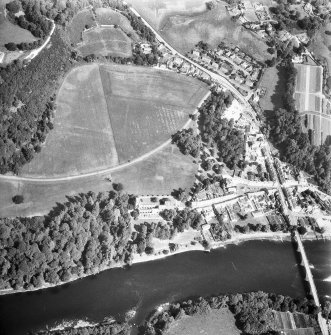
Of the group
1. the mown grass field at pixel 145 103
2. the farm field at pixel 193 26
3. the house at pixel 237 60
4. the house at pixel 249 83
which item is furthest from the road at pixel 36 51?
the house at pixel 249 83

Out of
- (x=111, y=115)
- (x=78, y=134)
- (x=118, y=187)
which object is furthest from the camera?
(x=111, y=115)

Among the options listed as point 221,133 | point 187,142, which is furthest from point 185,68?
point 187,142

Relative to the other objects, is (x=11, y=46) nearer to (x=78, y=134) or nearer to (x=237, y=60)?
(x=78, y=134)

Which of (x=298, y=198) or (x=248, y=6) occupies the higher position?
(x=248, y=6)

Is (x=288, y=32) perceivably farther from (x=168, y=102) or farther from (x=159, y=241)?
(x=159, y=241)

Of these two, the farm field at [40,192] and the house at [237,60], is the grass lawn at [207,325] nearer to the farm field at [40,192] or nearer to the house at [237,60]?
the farm field at [40,192]

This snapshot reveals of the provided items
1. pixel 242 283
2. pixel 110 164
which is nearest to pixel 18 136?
pixel 110 164
